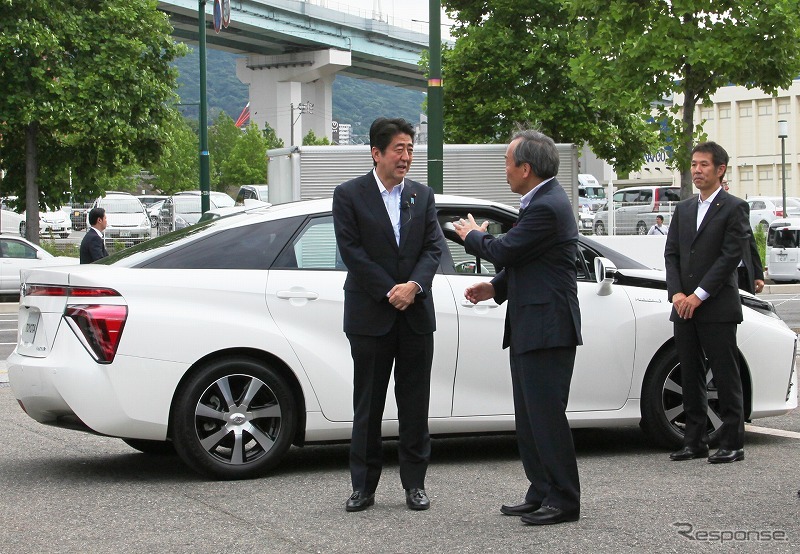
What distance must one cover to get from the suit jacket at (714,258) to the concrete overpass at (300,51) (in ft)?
213

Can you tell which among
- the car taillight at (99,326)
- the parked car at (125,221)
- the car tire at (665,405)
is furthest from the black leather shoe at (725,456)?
the parked car at (125,221)

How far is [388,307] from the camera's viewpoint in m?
5.71

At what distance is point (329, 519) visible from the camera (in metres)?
5.59

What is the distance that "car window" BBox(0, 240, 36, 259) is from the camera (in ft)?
85.3

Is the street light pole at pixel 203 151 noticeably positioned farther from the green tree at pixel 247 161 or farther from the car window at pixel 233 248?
the green tree at pixel 247 161

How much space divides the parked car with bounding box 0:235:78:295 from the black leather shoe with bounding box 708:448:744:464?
2083 centimetres

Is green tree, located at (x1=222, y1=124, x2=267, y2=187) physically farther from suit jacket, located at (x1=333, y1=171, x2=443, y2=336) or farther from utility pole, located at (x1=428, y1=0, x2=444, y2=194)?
→ suit jacket, located at (x1=333, y1=171, x2=443, y2=336)

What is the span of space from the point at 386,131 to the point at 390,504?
5.80ft

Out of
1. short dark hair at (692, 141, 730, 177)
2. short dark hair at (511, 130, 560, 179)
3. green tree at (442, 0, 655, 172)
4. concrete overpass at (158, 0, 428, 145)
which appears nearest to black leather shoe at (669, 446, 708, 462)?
short dark hair at (692, 141, 730, 177)

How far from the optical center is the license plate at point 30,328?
6.57m

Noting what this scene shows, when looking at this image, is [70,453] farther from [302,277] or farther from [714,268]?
[714,268]

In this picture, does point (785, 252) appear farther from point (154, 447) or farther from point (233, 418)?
point (233, 418)

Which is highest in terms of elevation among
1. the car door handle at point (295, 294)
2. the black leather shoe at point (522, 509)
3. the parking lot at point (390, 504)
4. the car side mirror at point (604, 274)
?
the car side mirror at point (604, 274)

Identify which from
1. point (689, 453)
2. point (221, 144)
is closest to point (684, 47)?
point (689, 453)
